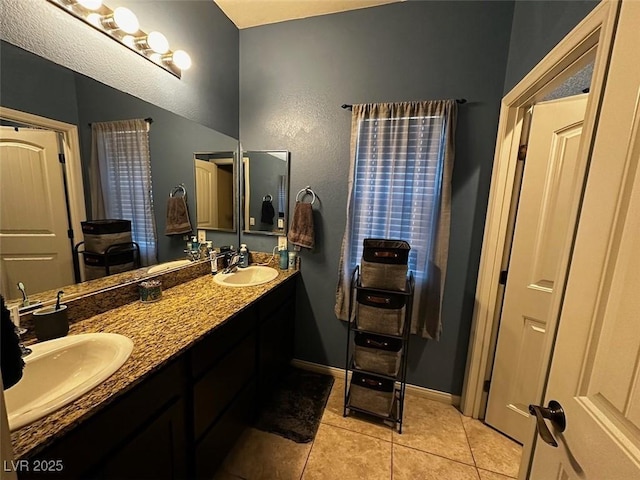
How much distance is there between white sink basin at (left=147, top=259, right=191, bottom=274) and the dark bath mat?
115 centimetres

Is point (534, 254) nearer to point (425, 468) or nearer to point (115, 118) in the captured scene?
point (425, 468)

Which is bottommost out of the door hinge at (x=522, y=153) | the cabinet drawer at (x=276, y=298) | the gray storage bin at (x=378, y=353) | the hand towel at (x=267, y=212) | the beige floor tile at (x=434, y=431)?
the beige floor tile at (x=434, y=431)

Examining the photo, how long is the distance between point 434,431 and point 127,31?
2.84 metres

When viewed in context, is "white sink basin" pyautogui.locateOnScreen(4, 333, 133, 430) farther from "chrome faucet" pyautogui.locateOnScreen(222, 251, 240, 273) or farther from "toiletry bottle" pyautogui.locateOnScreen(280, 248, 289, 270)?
"toiletry bottle" pyautogui.locateOnScreen(280, 248, 289, 270)

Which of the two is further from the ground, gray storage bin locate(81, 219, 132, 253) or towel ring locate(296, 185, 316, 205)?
towel ring locate(296, 185, 316, 205)

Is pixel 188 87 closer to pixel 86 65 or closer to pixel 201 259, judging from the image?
pixel 86 65

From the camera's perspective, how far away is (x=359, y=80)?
1.88m

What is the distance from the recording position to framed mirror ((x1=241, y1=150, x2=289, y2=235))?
2.14m

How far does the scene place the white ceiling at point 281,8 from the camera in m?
1.77

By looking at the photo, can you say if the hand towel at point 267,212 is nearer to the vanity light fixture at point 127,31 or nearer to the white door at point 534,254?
the vanity light fixture at point 127,31

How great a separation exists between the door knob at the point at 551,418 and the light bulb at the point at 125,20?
213cm

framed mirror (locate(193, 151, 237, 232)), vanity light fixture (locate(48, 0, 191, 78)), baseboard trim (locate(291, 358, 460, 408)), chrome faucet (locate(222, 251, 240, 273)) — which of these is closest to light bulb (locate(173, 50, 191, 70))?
vanity light fixture (locate(48, 0, 191, 78))

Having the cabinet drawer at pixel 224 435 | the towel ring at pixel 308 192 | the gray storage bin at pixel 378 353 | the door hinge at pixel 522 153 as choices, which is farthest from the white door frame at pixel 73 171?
the door hinge at pixel 522 153

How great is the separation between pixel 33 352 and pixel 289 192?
164 cm
